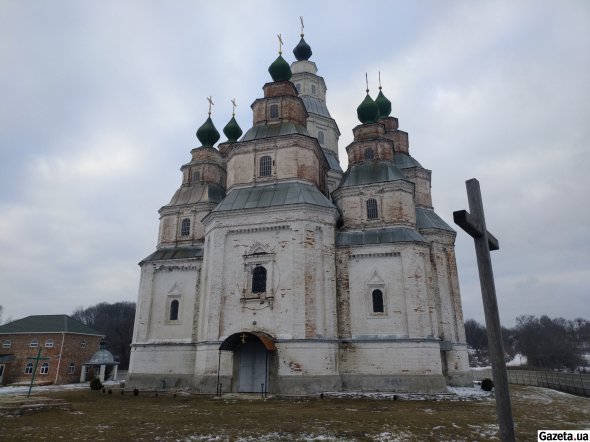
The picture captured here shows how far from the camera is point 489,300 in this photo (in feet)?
15.9

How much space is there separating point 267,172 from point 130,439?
1565cm

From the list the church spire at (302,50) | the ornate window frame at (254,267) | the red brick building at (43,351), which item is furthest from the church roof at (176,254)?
the church spire at (302,50)

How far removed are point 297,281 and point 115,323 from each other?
2801 inches

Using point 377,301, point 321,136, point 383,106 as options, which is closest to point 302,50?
point 321,136

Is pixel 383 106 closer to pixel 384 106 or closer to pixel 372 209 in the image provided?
pixel 384 106

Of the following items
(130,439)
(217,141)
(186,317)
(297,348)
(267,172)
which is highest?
(217,141)

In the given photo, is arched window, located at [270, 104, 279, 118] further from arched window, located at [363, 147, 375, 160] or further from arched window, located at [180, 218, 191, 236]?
arched window, located at [180, 218, 191, 236]

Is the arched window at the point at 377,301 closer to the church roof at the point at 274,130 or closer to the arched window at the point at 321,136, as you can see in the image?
the church roof at the point at 274,130

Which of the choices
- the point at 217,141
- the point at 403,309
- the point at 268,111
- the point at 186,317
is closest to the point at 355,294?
the point at 403,309

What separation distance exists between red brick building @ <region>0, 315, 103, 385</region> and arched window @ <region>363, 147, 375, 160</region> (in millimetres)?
28292

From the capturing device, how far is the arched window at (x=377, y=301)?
1988 centimetres

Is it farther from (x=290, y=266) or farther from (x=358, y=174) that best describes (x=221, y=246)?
(x=358, y=174)

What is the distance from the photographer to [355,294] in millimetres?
20375

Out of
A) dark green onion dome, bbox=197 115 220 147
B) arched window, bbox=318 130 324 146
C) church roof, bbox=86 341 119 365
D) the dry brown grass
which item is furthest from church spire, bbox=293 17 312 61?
church roof, bbox=86 341 119 365
